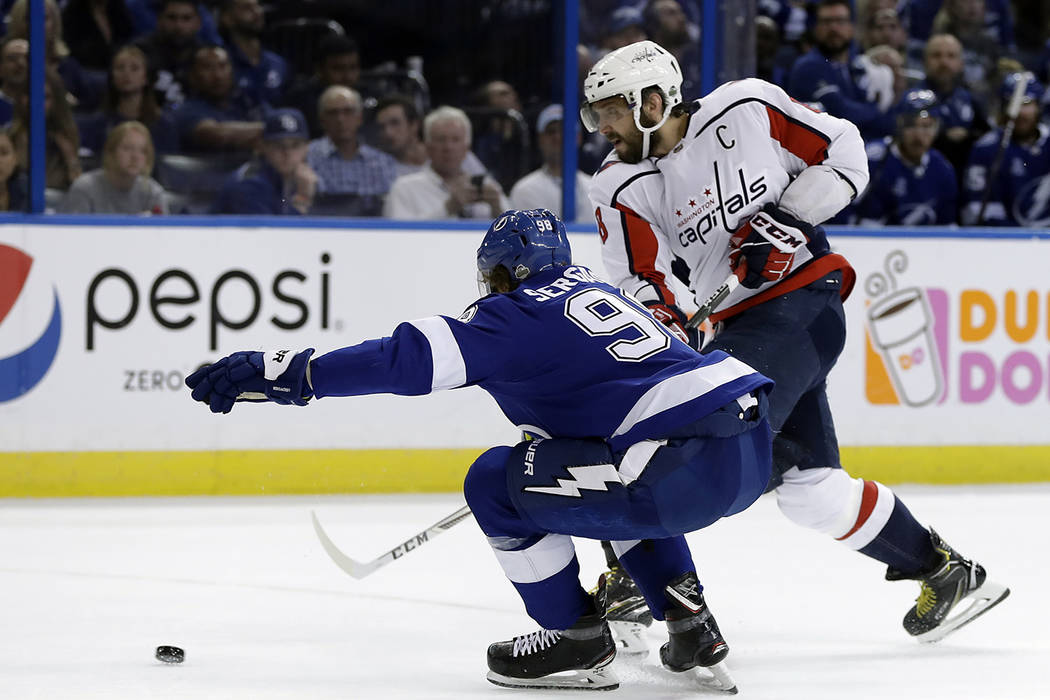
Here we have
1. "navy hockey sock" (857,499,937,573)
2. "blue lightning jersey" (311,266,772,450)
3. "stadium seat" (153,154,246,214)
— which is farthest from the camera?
"stadium seat" (153,154,246,214)

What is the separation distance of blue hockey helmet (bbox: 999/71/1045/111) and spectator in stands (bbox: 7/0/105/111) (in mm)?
3692

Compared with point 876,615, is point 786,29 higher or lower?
higher

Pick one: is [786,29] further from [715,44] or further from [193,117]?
[193,117]

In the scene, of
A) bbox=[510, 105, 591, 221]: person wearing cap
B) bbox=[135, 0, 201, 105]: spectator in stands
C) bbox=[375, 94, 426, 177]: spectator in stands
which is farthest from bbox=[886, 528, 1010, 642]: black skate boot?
bbox=[135, 0, 201, 105]: spectator in stands

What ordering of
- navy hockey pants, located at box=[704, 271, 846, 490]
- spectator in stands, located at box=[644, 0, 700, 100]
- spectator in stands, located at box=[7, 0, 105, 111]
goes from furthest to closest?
spectator in stands, located at box=[644, 0, 700, 100], spectator in stands, located at box=[7, 0, 105, 111], navy hockey pants, located at box=[704, 271, 846, 490]

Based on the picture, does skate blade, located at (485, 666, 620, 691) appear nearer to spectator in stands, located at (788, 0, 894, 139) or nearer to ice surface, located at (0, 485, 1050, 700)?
ice surface, located at (0, 485, 1050, 700)

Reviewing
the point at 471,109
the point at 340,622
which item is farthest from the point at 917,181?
the point at 340,622

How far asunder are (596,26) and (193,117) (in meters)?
1.52

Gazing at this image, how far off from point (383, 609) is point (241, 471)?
6.27 feet

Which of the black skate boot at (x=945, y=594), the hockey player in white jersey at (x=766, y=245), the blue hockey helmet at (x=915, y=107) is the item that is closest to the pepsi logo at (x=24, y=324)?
the hockey player in white jersey at (x=766, y=245)

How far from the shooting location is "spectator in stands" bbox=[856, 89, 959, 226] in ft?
19.1

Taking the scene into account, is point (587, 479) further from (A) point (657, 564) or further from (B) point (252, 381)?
(B) point (252, 381)

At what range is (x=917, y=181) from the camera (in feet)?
19.3

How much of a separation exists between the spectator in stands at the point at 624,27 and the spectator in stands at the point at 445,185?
2.03ft
